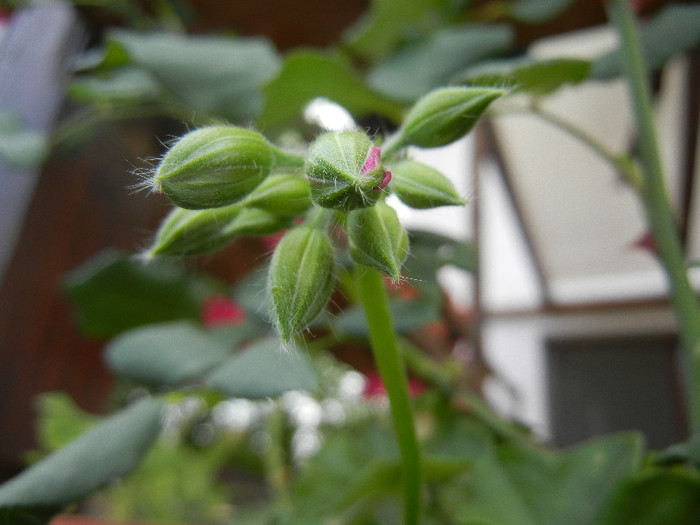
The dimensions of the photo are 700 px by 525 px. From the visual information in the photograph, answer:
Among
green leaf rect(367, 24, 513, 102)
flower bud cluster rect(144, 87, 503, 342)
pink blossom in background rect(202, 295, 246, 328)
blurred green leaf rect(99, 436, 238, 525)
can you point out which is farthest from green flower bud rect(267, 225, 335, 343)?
blurred green leaf rect(99, 436, 238, 525)

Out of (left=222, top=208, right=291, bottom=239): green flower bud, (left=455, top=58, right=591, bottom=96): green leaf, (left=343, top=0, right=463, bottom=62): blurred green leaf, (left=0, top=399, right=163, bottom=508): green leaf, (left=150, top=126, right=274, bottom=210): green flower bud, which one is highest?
(left=343, top=0, right=463, bottom=62): blurred green leaf

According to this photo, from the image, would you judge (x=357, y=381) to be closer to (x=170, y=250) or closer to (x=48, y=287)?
(x=48, y=287)

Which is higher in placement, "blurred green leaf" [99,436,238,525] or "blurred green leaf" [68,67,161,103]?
"blurred green leaf" [68,67,161,103]

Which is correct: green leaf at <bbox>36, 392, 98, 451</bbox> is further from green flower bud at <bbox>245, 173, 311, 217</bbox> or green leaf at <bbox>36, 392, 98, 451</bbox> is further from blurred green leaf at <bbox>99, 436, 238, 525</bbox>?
green flower bud at <bbox>245, 173, 311, 217</bbox>

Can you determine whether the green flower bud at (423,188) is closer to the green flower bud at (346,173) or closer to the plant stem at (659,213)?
the green flower bud at (346,173)

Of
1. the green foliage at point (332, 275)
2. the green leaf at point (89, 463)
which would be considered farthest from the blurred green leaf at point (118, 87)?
the green leaf at point (89, 463)
